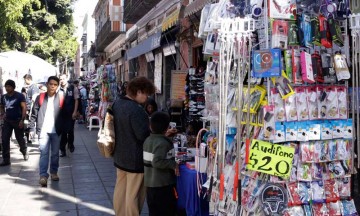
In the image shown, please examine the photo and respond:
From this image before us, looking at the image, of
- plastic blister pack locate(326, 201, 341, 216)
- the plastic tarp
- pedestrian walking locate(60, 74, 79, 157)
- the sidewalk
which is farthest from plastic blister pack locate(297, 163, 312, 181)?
the plastic tarp

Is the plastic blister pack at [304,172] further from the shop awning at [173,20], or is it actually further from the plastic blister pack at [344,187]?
the shop awning at [173,20]

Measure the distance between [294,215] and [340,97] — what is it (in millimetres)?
1066

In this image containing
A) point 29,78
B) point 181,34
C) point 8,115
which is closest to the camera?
point 8,115

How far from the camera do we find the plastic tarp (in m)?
13.6

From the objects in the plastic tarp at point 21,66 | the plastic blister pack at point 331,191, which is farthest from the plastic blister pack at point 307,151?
the plastic tarp at point 21,66

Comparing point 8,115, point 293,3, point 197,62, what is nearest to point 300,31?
point 293,3

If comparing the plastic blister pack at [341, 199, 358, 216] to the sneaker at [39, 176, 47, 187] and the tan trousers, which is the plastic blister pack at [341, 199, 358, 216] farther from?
the sneaker at [39, 176, 47, 187]

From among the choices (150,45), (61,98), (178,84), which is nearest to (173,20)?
(178,84)

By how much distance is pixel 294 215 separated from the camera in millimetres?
3549

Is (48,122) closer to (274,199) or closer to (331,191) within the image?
(274,199)

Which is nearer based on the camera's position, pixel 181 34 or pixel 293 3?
pixel 293 3

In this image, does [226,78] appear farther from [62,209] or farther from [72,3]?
[72,3]

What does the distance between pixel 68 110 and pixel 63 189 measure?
4.69 feet

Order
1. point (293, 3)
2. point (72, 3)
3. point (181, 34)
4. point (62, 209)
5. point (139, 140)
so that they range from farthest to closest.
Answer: point (72, 3) < point (181, 34) < point (62, 209) < point (139, 140) < point (293, 3)
